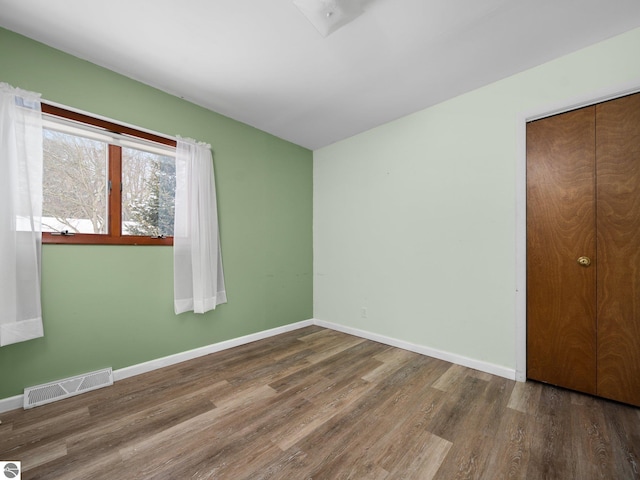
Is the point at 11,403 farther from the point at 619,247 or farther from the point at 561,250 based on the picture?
the point at 619,247

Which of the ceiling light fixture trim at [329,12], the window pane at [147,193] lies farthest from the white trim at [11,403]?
the ceiling light fixture trim at [329,12]

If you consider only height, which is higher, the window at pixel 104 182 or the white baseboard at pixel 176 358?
the window at pixel 104 182

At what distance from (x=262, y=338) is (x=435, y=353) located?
202 cm

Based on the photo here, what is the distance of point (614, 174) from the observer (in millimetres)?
1887

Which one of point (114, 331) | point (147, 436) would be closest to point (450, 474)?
point (147, 436)

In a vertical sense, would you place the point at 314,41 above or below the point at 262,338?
above

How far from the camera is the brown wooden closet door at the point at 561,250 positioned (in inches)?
78.1

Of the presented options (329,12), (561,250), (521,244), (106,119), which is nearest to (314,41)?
(329,12)

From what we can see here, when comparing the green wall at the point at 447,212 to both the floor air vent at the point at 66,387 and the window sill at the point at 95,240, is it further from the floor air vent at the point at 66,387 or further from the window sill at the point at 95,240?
the floor air vent at the point at 66,387

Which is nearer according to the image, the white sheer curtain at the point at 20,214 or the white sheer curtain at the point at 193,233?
the white sheer curtain at the point at 20,214

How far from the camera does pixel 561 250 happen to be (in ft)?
6.86

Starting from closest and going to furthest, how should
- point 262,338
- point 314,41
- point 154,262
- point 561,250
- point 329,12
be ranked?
point 329,12
point 314,41
point 561,250
point 154,262
point 262,338

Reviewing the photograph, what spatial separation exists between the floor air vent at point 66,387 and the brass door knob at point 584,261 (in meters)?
3.87

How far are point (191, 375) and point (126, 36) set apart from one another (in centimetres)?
273
